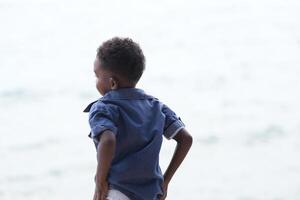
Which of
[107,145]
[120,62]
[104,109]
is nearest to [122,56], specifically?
[120,62]

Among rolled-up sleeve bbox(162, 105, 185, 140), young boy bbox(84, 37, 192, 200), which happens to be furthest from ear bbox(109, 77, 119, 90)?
rolled-up sleeve bbox(162, 105, 185, 140)

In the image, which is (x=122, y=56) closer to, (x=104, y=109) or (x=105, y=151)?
(x=104, y=109)

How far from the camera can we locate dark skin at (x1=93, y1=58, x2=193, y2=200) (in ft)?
6.35

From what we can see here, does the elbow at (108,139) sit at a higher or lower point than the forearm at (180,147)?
lower

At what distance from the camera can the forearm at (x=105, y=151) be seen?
1.93 metres

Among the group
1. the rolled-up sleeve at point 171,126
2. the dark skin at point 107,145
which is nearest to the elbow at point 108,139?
the dark skin at point 107,145

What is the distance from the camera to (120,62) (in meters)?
2.05

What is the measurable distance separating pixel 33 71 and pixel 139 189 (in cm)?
542

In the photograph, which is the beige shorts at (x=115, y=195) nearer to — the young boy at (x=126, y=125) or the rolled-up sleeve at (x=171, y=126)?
the young boy at (x=126, y=125)

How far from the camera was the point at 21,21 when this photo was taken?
736 cm

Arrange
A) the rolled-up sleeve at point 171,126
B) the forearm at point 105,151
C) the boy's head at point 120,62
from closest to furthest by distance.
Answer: the forearm at point 105,151 < the boy's head at point 120,62 < the rolled-up sleeve at point 171,126

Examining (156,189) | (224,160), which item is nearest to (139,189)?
(156,189)

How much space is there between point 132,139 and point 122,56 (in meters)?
0.20

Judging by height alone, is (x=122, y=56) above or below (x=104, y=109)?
above
